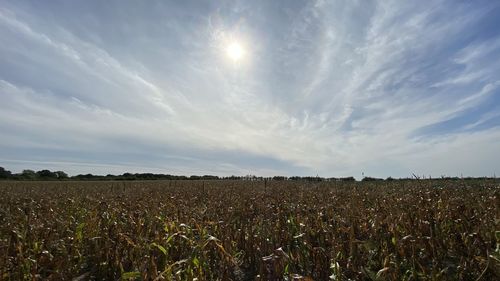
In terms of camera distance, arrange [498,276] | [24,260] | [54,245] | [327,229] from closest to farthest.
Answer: [498,276]
[24,260]
[54,245]
[327,229]

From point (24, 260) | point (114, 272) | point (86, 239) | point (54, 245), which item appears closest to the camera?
point (24, 260)

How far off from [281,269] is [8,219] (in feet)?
22.6

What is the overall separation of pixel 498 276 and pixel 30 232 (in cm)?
669

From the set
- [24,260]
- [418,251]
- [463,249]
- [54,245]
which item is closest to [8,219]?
[54,245]

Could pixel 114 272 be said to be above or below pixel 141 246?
below

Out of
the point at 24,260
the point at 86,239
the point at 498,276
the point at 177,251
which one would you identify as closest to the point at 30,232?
the point at 86,239

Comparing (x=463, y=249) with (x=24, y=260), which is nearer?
(x=24, y=260)

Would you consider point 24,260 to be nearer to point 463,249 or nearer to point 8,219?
point 8,219

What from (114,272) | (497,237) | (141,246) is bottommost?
(114,272)

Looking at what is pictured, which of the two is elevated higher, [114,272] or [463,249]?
[463,249]

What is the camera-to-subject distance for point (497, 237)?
14.4ft

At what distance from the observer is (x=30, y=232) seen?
5.41 metres

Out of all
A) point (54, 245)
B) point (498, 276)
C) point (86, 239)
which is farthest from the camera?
point (86, 239)

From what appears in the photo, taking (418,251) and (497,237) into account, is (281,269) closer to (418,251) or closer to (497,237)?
(418,251)
